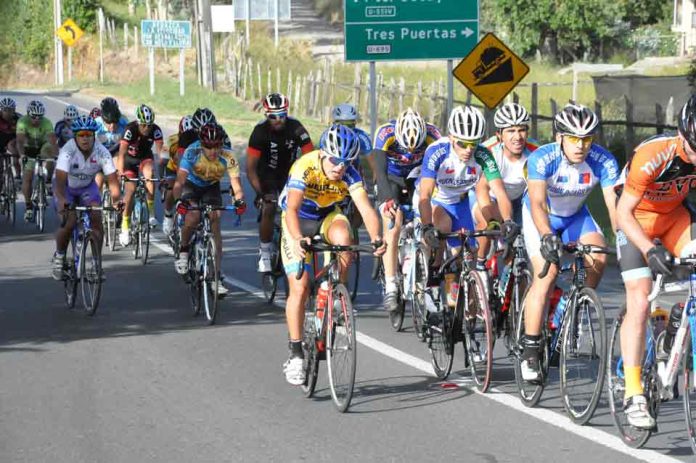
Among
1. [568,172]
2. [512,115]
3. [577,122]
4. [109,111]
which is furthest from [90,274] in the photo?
[577,122]

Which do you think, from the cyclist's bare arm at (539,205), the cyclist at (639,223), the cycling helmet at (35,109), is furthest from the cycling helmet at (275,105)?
the cycling helmet at (35,109)

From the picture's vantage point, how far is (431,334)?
995 cm

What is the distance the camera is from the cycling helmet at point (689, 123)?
7.14 m

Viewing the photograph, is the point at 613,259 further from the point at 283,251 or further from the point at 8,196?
the point at 8,196

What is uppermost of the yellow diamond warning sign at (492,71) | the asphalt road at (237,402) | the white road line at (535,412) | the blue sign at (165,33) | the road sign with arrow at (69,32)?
the road sign with arrow at (69,32)

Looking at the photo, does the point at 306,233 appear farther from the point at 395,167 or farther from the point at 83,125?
the point at 83,125

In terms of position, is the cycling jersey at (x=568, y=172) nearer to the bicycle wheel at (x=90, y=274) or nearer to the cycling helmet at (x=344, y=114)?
the cycling helmet at (x=344, y=114)

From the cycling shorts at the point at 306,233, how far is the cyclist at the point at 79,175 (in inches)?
162

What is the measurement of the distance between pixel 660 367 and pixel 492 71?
13.3m

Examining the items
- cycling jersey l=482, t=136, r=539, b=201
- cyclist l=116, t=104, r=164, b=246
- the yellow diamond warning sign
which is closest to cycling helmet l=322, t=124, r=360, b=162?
cycling jersey l=482, t=136, r=539, b=201

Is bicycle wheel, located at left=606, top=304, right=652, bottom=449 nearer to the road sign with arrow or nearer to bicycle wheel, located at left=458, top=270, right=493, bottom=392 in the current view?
bicycle wheel, located at left=458, top=270, right=493, bottom=392

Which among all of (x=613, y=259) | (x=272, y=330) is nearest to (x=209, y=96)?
(x=613, y=259)

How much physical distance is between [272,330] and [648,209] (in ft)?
15.4

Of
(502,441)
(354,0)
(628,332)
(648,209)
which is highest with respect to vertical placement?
(354,0)
